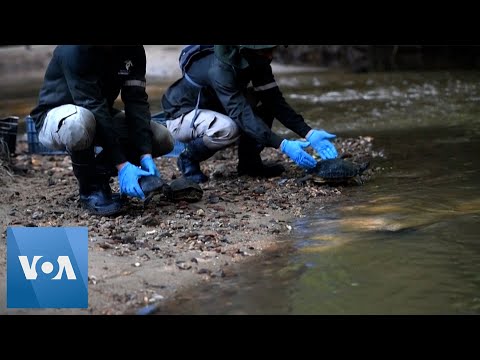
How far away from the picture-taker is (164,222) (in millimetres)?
4215

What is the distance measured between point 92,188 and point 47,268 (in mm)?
1294

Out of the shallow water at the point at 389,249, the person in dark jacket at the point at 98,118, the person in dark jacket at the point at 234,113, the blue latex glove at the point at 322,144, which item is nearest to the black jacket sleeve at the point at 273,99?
the person in dark jacket at the point at 234,113

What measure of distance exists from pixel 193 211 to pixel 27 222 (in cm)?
103

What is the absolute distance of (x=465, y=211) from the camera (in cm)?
417

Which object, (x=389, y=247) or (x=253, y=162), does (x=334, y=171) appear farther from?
(x=389, y=247)

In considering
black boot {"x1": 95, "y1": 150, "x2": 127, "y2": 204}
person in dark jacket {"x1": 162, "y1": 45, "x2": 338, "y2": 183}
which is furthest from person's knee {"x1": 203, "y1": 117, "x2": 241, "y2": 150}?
black boot {"x1": 95, "y1": 150, "x2": 127, "y2": 204}

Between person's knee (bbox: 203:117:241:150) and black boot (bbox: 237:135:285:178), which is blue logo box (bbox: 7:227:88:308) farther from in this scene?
black boot (bbox: 237:135:285:178)

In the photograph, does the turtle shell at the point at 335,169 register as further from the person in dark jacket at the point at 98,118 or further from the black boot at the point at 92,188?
the black boot at the point at 92,188

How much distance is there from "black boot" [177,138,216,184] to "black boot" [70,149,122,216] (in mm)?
956

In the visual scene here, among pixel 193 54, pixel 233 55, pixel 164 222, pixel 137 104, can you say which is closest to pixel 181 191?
pixel 164 222

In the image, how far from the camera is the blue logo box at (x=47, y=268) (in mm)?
3049

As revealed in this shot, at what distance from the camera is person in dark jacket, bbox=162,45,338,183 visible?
4.92 meters

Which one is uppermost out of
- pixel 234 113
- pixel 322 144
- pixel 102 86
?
pixel 102 86
